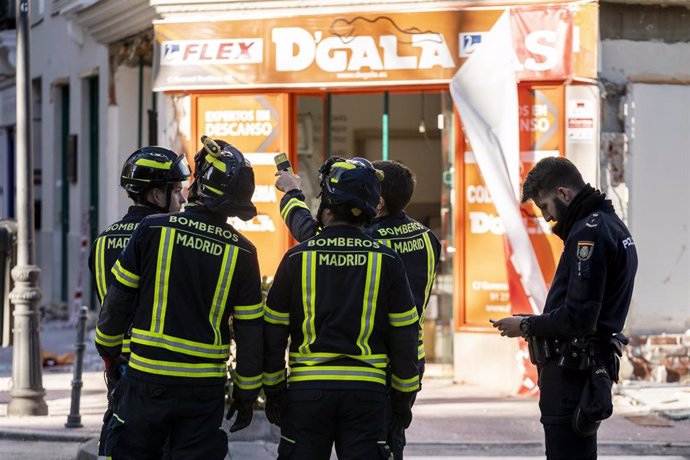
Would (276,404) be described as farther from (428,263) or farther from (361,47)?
(361,47)

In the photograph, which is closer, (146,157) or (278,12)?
(146,157)

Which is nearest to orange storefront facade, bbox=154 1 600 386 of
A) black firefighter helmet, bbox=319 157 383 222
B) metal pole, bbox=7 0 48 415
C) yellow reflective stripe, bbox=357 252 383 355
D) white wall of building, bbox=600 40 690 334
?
white wall of building, bbox=600 40 690 334

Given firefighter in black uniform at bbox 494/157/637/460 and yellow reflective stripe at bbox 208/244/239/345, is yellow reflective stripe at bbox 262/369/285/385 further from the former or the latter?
firefighter in black uniform at bbox 494/157/637/460

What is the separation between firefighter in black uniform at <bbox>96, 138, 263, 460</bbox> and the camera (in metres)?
5.47

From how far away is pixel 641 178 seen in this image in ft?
41.1

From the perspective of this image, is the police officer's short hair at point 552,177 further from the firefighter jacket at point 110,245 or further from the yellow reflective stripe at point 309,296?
the firefighter jacket at point 110,245

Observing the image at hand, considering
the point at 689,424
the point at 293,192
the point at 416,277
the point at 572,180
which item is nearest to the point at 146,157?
the point at 293,192

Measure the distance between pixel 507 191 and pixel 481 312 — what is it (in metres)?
1.23

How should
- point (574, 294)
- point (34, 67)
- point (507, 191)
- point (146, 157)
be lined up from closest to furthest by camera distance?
point (574, 294)
point (146, 157)
point (507, 191)
point (34, 67)

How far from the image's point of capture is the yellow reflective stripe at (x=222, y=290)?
554cm

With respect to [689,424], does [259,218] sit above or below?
above

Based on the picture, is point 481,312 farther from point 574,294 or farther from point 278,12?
point 574,294

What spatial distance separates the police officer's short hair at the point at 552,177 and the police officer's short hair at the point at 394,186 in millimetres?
696

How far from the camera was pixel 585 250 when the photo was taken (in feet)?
19.1
